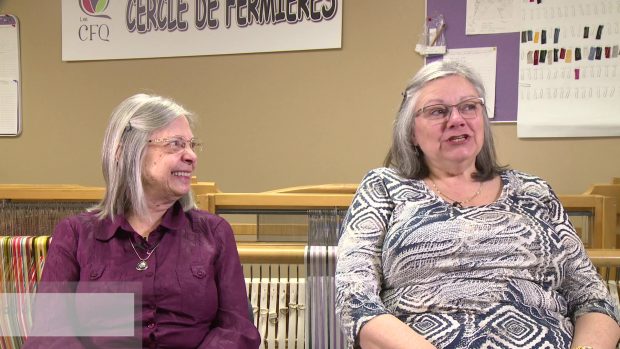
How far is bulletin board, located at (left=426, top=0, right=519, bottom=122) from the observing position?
2334mm

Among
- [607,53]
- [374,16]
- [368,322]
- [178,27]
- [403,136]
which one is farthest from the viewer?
[178,27]

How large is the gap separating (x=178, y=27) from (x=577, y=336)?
241cm

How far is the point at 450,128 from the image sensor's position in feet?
3.86

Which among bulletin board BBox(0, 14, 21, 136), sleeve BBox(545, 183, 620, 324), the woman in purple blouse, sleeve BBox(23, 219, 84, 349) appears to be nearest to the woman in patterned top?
sleeve BBox(545, 183, 620, 324)

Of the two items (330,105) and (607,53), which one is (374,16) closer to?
(330,105)

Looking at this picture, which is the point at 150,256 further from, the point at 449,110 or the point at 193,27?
the point at 193,27

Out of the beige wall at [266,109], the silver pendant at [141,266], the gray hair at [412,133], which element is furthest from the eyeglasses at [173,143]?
the beige wall at [266,109]

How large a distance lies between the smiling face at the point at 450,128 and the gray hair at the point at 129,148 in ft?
2.07

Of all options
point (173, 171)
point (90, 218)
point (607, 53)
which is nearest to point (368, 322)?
point (173, 171)

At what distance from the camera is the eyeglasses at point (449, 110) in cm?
119

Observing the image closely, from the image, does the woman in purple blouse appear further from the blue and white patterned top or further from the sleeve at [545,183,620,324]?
the sleeve at [545,183,620,324]

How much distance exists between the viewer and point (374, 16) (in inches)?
97.6

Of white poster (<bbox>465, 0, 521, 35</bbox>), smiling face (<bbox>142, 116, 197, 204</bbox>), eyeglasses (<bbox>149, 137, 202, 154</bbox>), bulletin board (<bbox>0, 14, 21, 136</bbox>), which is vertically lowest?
smiling face (<bbox>142, 116, 197, 204</bbox>)

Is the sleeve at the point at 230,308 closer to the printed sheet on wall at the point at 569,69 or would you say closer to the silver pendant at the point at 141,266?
the silver pendant at the point at 141,266
